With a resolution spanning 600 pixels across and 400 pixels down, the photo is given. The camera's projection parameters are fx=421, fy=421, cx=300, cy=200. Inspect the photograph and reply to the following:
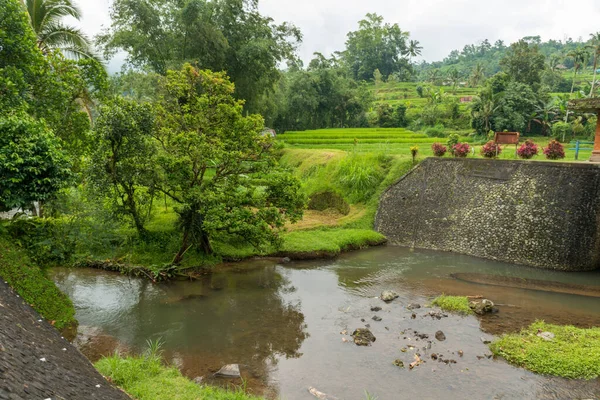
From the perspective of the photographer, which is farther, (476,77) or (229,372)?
(476,77)

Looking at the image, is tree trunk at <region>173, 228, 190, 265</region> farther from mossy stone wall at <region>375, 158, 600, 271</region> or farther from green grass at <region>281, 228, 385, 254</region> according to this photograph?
mossy stone wall at <region>375, 158, 600, 271</region>

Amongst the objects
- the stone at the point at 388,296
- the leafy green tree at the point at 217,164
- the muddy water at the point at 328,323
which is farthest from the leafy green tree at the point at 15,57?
the stone at the point at 388,296

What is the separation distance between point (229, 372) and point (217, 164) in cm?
720

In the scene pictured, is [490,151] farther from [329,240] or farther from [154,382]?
[154,382]

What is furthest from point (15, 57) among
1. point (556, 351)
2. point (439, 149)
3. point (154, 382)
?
point (439, 149)

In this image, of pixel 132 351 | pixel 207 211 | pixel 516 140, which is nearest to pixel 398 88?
pixel 516 140

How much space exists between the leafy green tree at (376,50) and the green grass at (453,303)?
64.6 metres

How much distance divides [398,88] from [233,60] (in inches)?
1701

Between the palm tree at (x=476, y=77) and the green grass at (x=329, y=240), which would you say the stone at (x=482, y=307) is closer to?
the green grass at (x=329, y=240)

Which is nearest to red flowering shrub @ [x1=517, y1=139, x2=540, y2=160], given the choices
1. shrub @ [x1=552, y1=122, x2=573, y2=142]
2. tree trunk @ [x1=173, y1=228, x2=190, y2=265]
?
tree trunk @ [x1=173, y1=228, x2=190, y2=265]

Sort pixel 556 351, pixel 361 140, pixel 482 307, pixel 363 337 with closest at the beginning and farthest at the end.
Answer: pixel 556 351, pixel 363 337, pixel 482 307, pixel 361 140

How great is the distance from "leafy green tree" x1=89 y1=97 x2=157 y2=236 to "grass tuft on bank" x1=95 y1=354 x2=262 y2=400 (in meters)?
6.60

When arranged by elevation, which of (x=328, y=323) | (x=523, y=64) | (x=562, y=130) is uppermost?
(x=523, y=64)

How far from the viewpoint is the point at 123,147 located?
503 inches
